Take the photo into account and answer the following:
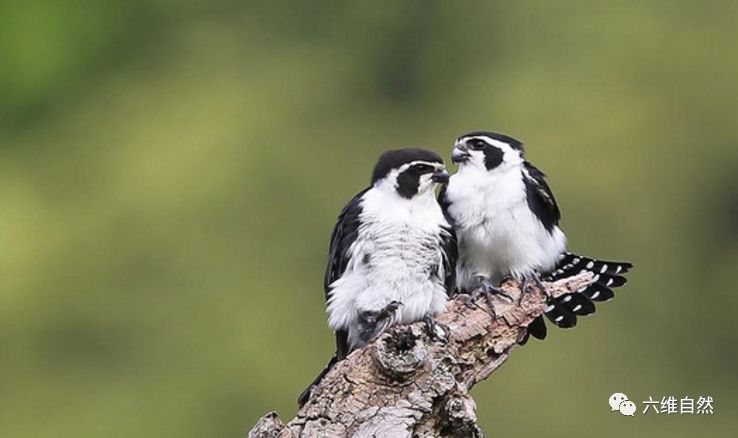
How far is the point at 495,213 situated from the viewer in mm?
6324

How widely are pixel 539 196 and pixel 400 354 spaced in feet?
5.12

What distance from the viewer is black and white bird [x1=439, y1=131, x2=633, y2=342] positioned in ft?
20.7

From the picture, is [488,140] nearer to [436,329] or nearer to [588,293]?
[588,293]

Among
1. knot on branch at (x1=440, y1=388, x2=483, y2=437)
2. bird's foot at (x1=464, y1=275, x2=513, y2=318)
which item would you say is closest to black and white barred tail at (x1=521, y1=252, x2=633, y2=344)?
bird's foot at (x1=464, y1=275, x2=513, y2=318)

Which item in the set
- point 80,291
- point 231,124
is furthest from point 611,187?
point 80,291

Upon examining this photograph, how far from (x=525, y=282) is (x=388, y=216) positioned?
1.99 ft

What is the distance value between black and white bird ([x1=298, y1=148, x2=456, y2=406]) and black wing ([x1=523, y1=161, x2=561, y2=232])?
58 centimetres

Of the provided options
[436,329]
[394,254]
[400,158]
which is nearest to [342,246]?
[394,254]

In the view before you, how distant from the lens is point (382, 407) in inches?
205

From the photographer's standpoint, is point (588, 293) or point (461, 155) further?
point (588, 293)

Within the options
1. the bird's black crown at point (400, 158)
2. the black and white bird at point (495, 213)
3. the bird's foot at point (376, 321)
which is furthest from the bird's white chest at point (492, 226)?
the bird's foot at point (376, 321)

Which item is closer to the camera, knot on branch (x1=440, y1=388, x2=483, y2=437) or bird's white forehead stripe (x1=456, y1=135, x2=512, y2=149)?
knot on branch (x1=440, y1=388, x2=483, y2=437)

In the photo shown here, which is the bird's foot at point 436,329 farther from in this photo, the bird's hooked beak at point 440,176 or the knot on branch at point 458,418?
the bird's hooked beak at point 440,176

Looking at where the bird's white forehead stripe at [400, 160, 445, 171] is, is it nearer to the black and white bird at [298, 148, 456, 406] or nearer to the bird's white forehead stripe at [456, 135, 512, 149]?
the black and white bird at [298, 148, 456, 406]
